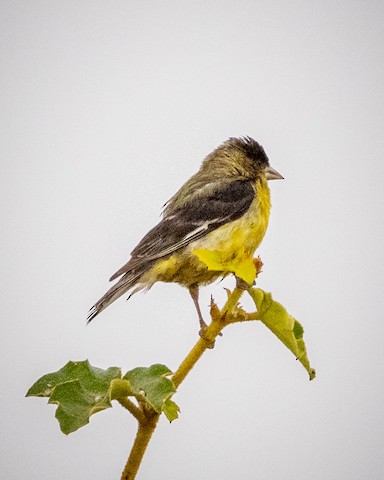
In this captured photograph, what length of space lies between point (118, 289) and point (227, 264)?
274cm

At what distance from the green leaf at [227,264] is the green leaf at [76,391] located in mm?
298

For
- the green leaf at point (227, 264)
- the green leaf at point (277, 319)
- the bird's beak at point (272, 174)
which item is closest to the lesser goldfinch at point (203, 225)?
the bird's beak at point (272, 174)

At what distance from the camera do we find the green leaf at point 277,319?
1387 mm

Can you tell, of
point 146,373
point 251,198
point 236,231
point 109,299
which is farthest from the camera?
point 251,198

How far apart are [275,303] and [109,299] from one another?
2425mm

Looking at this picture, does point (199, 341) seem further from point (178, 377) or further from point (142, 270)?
point (142, 270)

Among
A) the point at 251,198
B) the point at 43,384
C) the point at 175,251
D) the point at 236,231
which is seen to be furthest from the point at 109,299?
the point at 43,384

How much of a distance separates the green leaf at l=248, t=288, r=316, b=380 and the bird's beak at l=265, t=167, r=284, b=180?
424 centimetres

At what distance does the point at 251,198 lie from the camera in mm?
5062

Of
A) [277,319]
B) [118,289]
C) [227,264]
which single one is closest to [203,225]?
[118,289]

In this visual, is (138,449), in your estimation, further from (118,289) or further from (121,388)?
(118,289)

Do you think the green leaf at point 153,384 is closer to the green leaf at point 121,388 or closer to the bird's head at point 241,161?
the green leaf at point 121,388

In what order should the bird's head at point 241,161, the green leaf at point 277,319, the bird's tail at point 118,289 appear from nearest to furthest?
the green leaf at point 277,319, the bird's tail at point 118,289, the bird's head at point 241,161

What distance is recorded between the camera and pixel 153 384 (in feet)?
4.05
